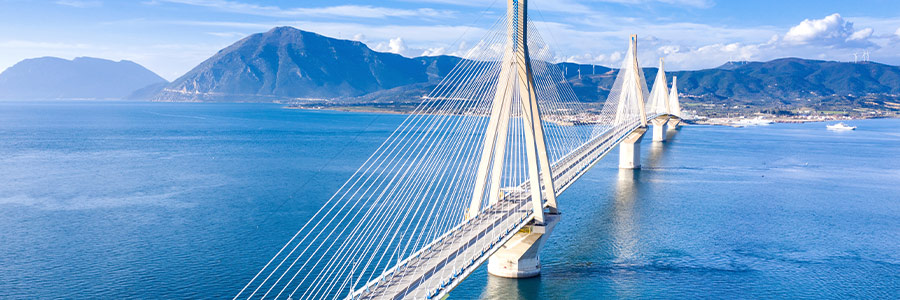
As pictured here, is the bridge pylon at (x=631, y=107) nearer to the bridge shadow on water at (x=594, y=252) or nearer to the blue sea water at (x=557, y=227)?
the blue sea water at (x=557, y=227)

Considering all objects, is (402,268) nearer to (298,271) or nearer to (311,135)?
(298,271)

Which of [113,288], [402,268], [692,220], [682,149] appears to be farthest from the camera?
[682,149]

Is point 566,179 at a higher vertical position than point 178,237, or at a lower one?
higher

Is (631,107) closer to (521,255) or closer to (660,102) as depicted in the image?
(660,102)

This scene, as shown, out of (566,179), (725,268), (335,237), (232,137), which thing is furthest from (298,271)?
(232,137)

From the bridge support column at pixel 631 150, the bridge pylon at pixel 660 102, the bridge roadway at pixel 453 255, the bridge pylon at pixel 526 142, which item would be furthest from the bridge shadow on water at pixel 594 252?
the bridge pylon at pixel 660 102

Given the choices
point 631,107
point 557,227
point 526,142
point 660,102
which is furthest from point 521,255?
point 660,102
